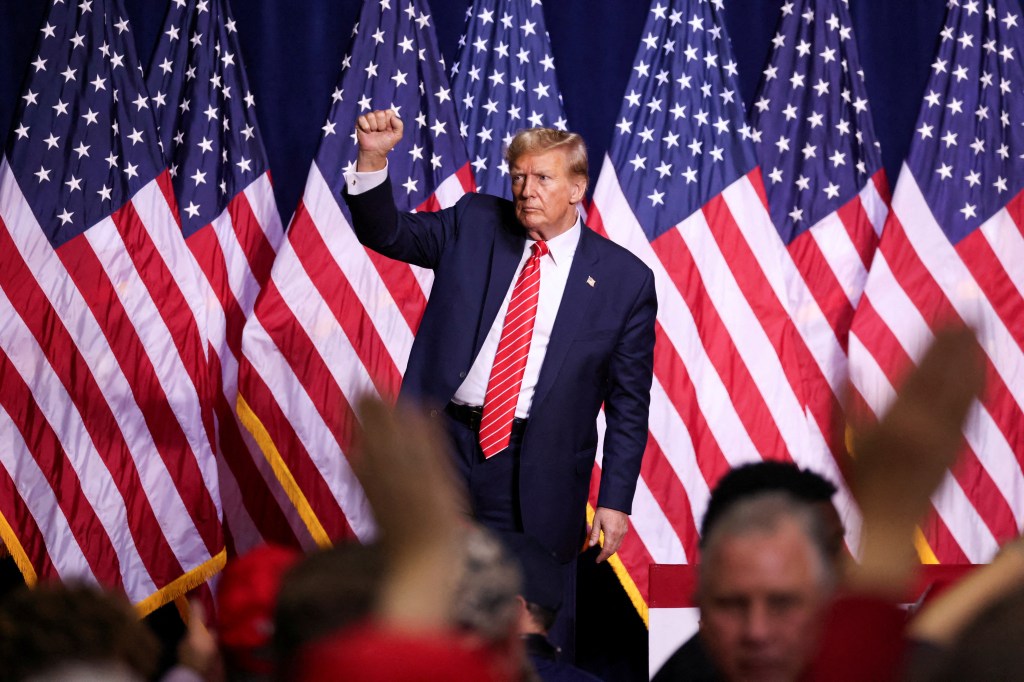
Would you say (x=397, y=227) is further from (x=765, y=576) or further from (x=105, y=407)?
(x=765, y=576)

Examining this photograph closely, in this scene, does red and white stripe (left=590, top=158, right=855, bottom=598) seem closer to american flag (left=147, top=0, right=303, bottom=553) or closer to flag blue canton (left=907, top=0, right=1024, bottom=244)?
flag blue canton (left=907, top=0, right=1024, bottom=244)

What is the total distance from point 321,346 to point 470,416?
145cm

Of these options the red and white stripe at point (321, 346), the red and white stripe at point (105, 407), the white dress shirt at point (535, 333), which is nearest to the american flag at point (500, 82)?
the red and white stripe at point (321, 346)

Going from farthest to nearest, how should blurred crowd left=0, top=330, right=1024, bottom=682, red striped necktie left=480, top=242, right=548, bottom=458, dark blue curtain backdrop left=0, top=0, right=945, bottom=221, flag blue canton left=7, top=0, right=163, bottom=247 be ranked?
dark blue curtain backdrop left=0, top=0, right=945, bottom=221 < flag blue canton left=7, top=0, right=163, bottom=247 < red striped necktie left=480, top=242, right=548, bottom=458 < blurred crowd left=0, top=330, right=1024, bottom=682

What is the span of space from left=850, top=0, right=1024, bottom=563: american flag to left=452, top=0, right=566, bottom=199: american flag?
1376 millimetres

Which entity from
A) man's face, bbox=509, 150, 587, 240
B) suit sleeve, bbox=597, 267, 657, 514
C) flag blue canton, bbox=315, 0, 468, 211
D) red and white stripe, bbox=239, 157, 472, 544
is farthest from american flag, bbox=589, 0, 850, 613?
man's face, bbox=509, 150, 587, 240

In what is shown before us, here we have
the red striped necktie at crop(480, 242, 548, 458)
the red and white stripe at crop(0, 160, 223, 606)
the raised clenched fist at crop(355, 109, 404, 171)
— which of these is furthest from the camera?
the red and white stripe at crop(0, 160, 223, 606)

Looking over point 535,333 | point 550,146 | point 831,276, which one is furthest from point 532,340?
point 831,276

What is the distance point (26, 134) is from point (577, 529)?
8.79ft

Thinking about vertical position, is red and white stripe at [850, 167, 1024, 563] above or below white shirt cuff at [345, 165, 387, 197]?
below

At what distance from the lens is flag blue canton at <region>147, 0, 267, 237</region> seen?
4980 mm

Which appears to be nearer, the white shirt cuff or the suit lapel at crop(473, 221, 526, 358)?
the white shirt cuff

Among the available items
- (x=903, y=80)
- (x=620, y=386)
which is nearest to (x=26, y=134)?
(x=620, y=386)

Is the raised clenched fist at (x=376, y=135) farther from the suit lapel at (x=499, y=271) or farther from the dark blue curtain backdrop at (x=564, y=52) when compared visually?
the dark blue curtain backdrop at (x=564, y=52)
